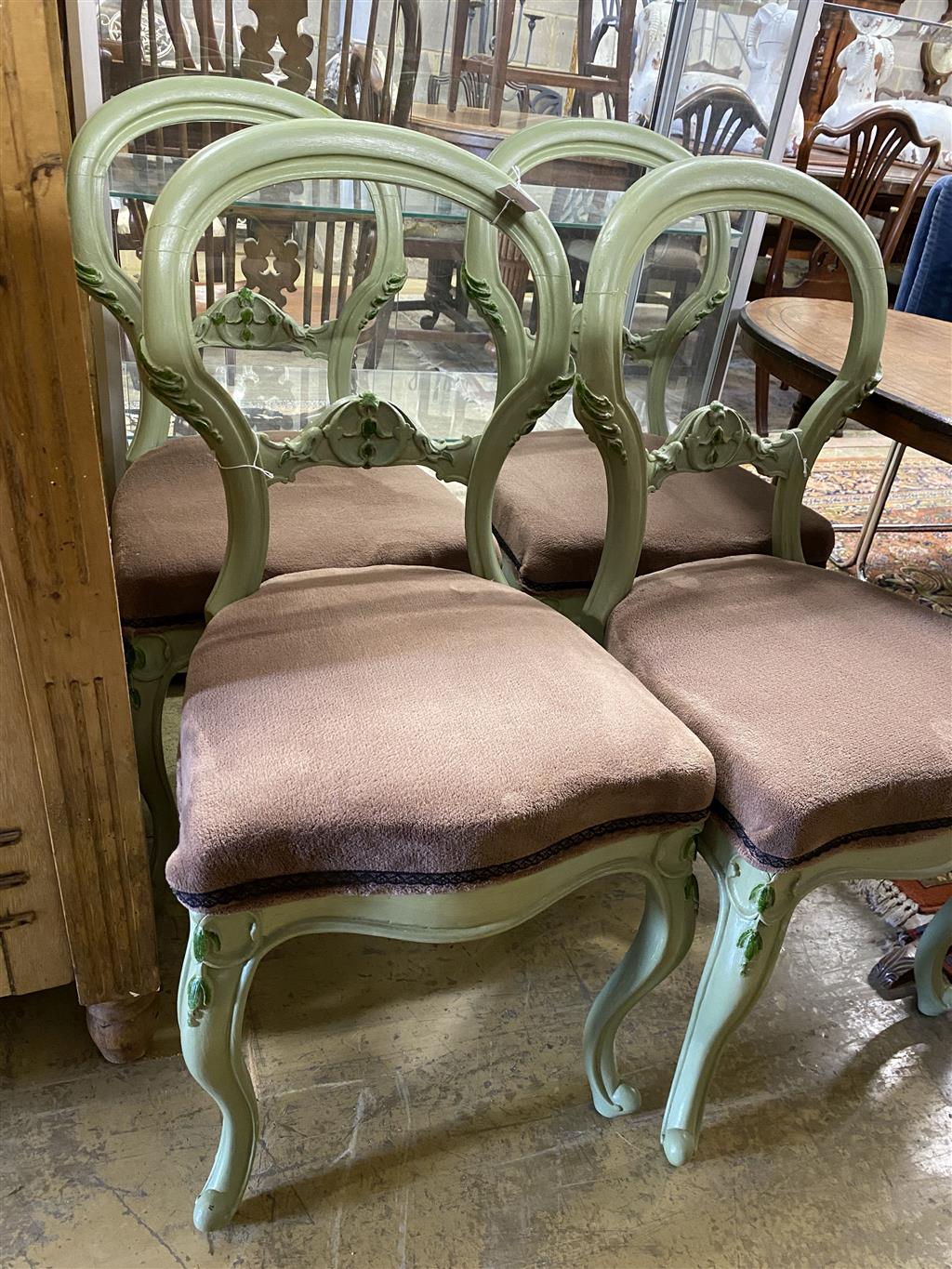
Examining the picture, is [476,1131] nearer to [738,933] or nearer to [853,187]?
[738,933]

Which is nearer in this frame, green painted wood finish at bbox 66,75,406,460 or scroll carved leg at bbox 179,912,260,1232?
scroll carved leg at bbox 179,912,260,1232

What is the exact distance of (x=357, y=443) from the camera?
94cm

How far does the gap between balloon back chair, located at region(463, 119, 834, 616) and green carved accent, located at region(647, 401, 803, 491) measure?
168 millimetres

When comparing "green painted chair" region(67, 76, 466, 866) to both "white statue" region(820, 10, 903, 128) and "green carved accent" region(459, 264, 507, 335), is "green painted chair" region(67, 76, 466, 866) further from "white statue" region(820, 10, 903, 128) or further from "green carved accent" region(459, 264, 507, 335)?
"white statue" region(820, 10, 903, 128)

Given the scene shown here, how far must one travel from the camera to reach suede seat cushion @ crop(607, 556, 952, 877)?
803 mm

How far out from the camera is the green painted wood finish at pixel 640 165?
114 cm

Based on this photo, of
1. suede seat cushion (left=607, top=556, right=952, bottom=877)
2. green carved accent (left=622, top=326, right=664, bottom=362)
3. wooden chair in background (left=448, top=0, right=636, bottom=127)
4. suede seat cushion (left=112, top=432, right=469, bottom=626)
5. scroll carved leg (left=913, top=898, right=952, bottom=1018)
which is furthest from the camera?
wooden chair in background (left=448, top=0, right=636, bottom=127)

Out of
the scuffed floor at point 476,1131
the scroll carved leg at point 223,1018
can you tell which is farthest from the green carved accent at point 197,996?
the scuffed floor at point 476,1131

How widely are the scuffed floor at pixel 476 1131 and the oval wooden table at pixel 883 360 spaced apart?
766 mm

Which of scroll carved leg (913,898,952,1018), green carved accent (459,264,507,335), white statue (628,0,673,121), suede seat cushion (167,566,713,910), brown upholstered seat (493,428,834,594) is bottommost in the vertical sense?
scroll carved leg (913,898,952,1018)

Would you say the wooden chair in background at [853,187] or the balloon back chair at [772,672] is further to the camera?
the wooden chair in background at [853,187]

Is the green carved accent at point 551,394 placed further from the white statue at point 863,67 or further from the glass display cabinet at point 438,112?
the white statue at point 863,67

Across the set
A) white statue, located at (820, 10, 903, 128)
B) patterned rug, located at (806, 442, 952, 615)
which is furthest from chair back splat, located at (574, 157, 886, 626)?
white statue, located at (820, 10, 903, 128)

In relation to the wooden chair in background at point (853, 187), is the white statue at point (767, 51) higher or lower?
higher
